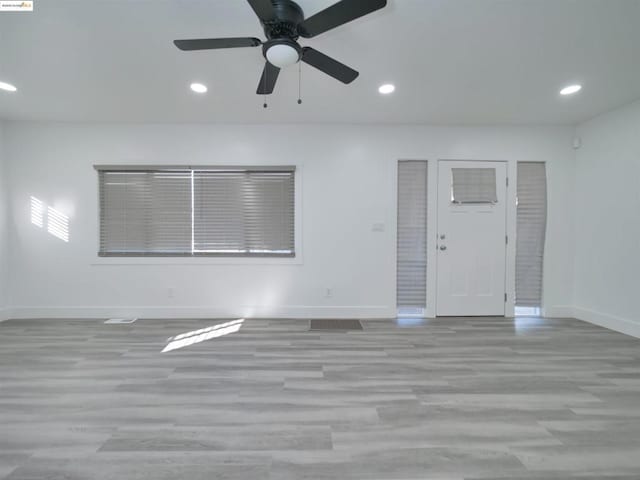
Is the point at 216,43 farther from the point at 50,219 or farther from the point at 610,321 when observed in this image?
the point at 610,321

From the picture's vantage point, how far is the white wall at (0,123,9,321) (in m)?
3.96

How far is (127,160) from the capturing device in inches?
159

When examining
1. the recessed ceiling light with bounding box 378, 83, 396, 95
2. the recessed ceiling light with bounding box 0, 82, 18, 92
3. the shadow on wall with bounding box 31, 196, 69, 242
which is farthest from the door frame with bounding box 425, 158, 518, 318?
the shadow on wall with bounding box 31, 196, 69, 242

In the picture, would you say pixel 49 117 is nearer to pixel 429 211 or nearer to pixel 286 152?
pixel 286 152

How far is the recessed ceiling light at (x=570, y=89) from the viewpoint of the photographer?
3.07 metres

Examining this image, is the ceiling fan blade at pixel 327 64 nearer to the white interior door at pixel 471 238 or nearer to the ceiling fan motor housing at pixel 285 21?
the ceiling fan motor housing at pixel 285 21

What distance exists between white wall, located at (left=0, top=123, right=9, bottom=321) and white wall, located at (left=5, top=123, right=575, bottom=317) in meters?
0.08

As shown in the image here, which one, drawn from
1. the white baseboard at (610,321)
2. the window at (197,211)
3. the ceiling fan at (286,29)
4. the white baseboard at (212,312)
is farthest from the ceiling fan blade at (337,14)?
the white baseboard at (610,321)

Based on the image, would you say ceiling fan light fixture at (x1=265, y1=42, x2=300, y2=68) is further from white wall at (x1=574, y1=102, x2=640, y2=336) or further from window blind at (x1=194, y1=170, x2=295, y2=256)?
white wall at (x1=574, y1=102, x2=640, y2=336)

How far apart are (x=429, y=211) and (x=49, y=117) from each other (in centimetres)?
506

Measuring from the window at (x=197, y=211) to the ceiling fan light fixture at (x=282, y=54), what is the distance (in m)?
2.14

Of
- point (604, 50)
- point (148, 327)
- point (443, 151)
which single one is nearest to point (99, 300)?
point (148, 327)

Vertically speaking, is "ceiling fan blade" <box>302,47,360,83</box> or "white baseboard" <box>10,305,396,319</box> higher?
"ceiling fan blade" <box>302,47,360,83</box>

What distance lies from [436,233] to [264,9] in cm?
333
